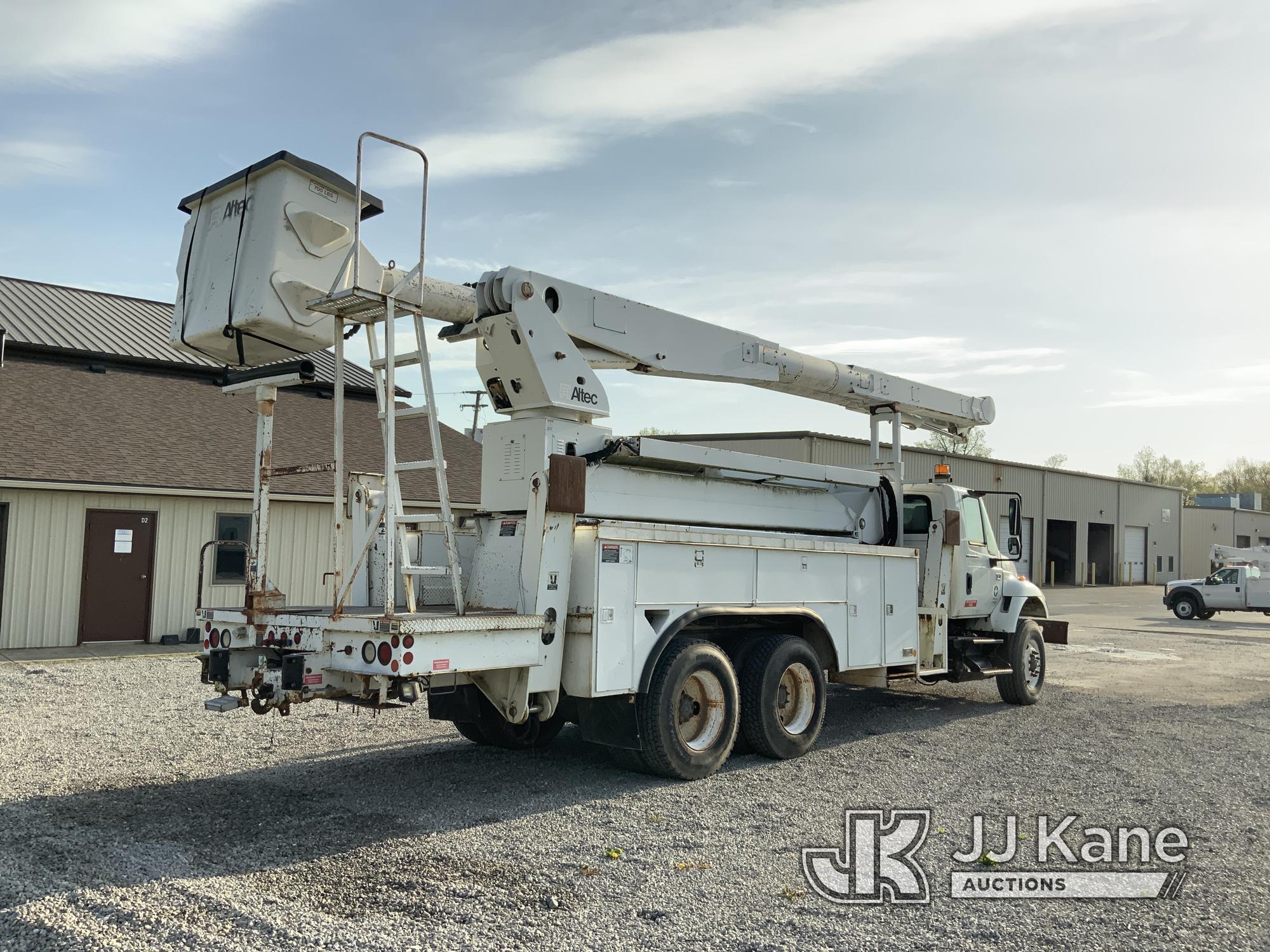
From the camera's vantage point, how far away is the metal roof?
19125mm

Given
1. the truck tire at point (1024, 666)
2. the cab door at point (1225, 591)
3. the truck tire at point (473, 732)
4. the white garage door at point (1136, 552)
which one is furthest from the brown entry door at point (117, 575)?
the white garage door at point (1136, 552)

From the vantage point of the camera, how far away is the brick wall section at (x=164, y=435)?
1608cm

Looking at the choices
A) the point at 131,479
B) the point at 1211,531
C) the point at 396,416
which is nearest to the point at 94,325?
the point at 131,479

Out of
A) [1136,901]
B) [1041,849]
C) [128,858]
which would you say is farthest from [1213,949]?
[128,858]

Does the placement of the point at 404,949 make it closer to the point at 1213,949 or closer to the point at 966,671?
the point at 1213,949

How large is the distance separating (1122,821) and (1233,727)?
191 inches

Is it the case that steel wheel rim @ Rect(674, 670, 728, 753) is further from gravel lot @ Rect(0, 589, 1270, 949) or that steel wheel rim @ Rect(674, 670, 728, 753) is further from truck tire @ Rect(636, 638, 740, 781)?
gravel lot @ Rect(0, 589, 1270, 949)

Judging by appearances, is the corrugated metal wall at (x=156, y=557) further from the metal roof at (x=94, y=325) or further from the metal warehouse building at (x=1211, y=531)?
the metal warehouse building at (x=1211, y=531)

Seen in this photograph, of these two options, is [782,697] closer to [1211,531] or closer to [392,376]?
[392,376]

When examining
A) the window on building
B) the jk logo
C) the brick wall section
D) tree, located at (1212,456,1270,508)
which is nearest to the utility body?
the jk logo

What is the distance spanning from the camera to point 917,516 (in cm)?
1094

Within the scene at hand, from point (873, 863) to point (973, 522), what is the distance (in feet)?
21.0

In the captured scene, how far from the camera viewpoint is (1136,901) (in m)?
5.17

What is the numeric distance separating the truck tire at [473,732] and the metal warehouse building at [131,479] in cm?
938
